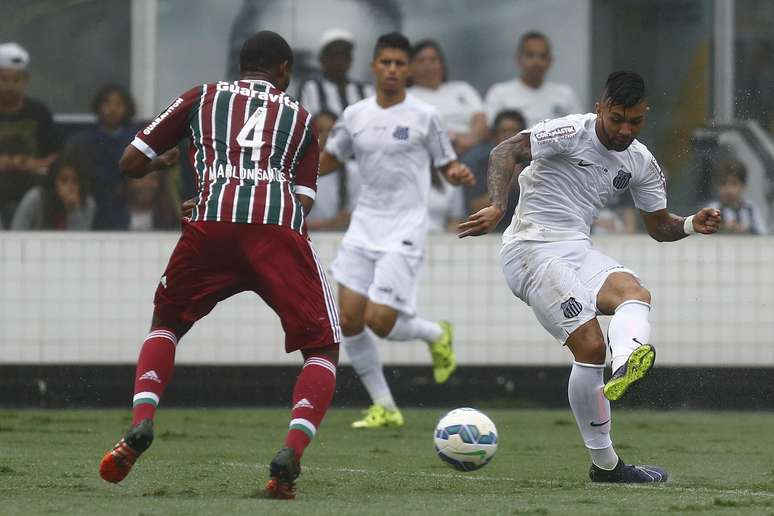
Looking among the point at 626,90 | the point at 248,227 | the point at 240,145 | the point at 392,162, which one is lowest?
the point at 248,227

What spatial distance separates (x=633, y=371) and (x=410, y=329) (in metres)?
4.70

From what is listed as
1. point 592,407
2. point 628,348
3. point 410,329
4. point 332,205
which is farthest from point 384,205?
point 628,348

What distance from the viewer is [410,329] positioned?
1147cm

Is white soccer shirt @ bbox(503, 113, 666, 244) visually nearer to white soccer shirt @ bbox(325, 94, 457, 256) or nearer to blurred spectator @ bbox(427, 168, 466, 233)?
white soccer shirt @ bbox(325, 94, 457, 256)

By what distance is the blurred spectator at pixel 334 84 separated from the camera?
13.7 meters

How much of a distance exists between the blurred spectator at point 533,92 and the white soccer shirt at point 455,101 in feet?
0.43

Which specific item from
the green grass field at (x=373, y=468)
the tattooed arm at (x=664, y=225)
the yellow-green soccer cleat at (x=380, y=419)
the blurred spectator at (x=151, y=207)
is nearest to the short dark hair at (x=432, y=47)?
the blurred spectator at (x=151, y=207)

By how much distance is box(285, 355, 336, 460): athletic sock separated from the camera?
6.73 metres

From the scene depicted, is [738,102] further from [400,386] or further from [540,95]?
[400,386]

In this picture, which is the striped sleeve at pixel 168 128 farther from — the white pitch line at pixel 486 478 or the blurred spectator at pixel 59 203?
the blurred spectator at pixel 59 203

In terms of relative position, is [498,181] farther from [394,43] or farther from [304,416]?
[394,43]

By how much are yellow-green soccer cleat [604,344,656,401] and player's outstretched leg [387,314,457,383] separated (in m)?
4.48

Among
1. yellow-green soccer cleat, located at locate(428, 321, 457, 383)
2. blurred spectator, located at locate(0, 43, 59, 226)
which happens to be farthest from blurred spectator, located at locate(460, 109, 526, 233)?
blurred spectator, located at locate(0, 43, 59, 226)

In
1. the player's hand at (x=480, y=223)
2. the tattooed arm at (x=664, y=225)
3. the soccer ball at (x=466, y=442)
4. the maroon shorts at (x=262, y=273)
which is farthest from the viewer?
the tattooed arm at (x=664, y=225)
